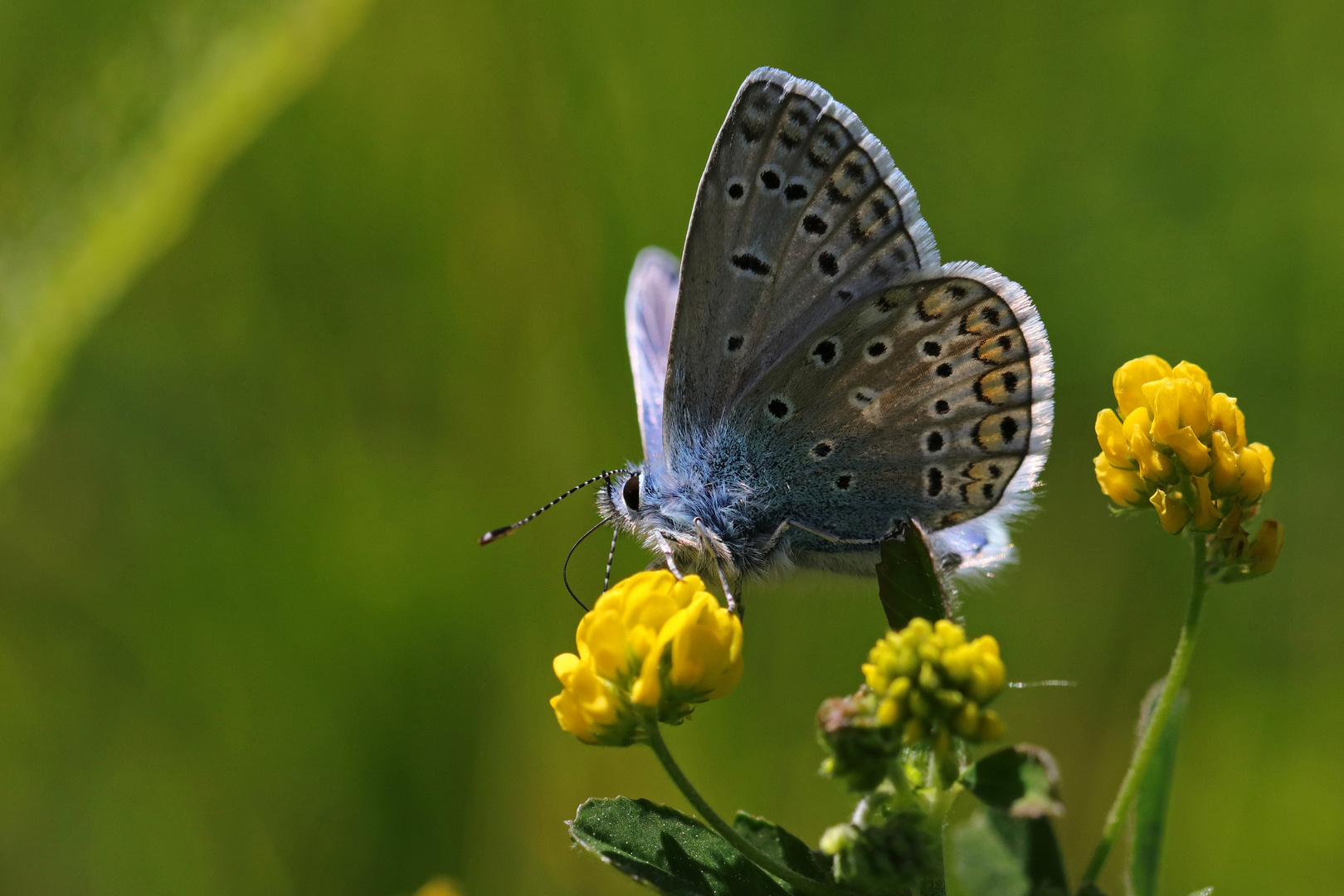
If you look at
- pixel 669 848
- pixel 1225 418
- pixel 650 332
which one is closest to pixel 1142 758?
pixel 1225 418

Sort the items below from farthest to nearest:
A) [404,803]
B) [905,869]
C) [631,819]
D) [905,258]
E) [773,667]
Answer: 1. [773,667]
2. [404,803]
3. [905,258]
4. [631,819]
5. [905,869]

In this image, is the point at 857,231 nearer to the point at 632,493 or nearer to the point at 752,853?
the point at 632,493

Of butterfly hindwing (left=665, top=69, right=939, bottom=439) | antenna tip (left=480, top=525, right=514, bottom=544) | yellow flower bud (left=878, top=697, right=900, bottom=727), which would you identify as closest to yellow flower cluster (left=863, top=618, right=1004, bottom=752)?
yellow flower bud (left=878, top=697, right=900, bottom=727)

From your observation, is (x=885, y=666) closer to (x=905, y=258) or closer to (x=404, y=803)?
(x=905, y=258)

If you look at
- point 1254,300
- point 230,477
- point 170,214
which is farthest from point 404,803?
point 1254,300

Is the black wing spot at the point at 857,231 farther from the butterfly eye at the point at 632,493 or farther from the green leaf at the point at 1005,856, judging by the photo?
the green leaf at the point at 1005,856

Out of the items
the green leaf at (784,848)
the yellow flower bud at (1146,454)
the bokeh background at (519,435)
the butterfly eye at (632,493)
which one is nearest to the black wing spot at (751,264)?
the butterfly eye at (632,493)
